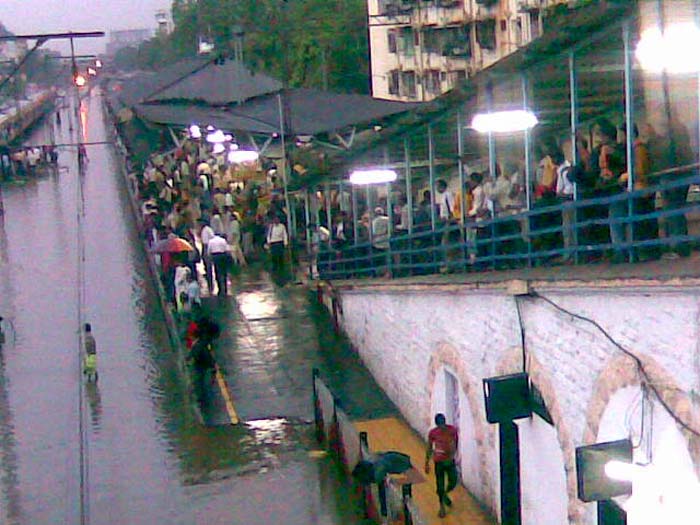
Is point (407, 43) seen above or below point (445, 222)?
above

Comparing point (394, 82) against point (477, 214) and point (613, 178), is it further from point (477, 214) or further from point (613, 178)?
point (613, 178)

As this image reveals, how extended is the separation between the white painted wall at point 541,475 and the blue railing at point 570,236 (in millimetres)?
1592

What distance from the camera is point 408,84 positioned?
57688 millimetres

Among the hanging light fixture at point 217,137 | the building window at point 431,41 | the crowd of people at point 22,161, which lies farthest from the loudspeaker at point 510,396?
the building window at point 431,41

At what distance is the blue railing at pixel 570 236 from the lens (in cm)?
974

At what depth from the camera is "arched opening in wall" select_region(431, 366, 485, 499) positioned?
1383cm

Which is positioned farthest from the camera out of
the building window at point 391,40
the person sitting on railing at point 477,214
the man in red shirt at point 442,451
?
the building window at point 391,40

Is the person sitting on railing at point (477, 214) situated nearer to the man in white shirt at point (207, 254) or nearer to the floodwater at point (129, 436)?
the floodwater at point (129, 436)

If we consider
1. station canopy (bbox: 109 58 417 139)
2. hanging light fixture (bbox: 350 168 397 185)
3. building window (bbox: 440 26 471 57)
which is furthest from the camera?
building window (bbox: 440 26 471 57)

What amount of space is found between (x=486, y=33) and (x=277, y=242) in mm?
27232

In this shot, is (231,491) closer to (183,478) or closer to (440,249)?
(183,478)

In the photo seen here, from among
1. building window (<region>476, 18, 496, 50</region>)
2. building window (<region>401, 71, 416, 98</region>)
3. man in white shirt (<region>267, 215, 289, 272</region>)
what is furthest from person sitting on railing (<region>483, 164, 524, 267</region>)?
building window (<region>401, 71, 416, 98</region>)

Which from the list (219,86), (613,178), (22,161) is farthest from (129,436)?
(22,161)

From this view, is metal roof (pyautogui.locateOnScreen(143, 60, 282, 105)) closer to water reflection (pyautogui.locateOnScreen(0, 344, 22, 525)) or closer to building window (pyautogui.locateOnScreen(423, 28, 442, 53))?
water reflection (pyautogui.locateOnScreen(0, 344, 22, 525))
